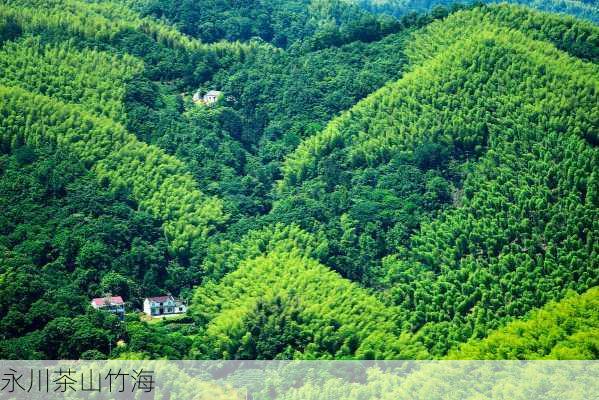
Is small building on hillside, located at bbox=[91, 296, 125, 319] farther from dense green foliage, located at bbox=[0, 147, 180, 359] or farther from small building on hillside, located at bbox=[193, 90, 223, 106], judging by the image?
small building on hillside, located at bbox=[193, 90, 223, 106]

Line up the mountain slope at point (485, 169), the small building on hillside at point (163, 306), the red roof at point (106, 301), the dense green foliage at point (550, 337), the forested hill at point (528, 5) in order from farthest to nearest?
the forested hill at point (528, 5), the small building on hillside at point (163, 306), the mountain slope at point (485, 169), the red roof at point (106, 301), the dense green foliage at point (550, 337)

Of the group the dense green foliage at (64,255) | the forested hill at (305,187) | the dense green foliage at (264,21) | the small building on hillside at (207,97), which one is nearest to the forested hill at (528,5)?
the dense green foliage at (264,21)

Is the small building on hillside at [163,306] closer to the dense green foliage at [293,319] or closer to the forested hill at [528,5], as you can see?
the dense green foliage at [293,319]

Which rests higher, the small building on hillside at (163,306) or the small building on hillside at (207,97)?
the small building on hillside at (207,97)

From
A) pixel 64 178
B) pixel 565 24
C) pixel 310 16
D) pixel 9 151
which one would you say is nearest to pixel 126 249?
pixel 64 178

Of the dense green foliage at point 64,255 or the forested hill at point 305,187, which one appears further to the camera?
the forested hill at point 305,187

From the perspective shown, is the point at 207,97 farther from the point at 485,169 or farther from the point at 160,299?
the point at 160,299

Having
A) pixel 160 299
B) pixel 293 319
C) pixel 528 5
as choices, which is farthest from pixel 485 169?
pixel 528 5
